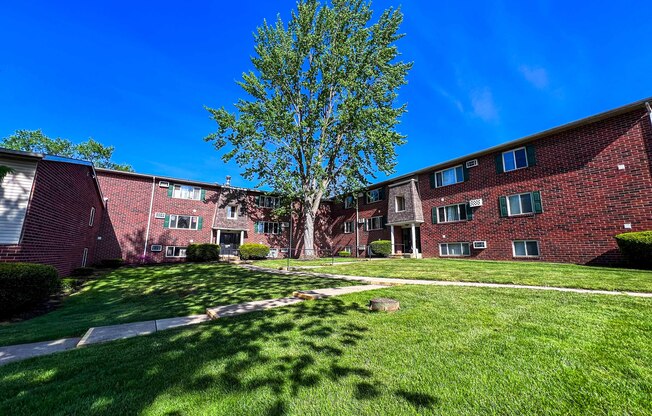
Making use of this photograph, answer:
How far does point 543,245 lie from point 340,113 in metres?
15.4

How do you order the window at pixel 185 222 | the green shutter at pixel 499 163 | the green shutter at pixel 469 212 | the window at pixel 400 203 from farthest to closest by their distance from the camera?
the window at pixel 185 222
the window at pixel 400 203
the green shutter at pixel 469 212
the green shutter at pixel 499 163

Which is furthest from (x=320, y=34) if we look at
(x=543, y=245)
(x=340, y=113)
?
(x=543, y=245)

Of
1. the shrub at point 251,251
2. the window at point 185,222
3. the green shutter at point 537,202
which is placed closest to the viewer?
the green shutter at point 537,202

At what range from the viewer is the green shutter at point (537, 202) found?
549 inches

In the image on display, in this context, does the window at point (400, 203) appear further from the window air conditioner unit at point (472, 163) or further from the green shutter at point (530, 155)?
the green shutter at point (530, 155)

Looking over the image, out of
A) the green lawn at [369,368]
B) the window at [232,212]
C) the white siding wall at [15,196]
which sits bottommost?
the green lawn at [369,368]

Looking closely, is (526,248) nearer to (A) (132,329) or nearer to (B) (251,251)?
(A) (132,329)

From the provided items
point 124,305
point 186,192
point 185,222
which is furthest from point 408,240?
point 186,192

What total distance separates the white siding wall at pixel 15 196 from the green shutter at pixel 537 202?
20728 mm

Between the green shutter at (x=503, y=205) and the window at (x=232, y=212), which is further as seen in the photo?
the window at (x=232, y=212)

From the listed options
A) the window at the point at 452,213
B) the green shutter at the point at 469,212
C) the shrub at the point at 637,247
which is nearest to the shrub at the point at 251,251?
the window at the point at 452,213

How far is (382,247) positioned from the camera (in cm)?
2209

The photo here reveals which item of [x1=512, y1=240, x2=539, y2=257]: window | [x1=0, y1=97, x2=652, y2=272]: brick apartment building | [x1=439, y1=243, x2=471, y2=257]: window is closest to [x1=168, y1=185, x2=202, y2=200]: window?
[x1=0, y1=97, x2=652, y2=272]: brick apartment building

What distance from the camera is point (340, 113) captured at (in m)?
21.0
